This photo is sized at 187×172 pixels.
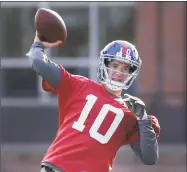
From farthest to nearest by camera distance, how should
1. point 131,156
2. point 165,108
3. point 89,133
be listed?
1. point 165,108
2. point 131,156
3. point 89,133

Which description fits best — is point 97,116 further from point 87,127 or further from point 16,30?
point 16,30

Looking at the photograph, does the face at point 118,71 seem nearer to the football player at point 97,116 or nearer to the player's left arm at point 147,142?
the football player at point 97,116

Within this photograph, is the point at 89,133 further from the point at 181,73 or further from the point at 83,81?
the point at 181,73

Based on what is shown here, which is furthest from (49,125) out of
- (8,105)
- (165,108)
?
(165,108)

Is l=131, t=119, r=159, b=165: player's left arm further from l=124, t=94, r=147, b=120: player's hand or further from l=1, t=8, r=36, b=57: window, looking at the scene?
l=1, t=8, r=36, b=57: window

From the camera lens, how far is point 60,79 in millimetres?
4977

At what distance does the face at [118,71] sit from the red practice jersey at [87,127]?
12 centimetres

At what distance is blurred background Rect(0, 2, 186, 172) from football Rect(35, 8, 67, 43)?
32.0ft

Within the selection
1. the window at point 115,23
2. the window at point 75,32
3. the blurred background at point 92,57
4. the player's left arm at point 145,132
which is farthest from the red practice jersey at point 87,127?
the window at point 115,23

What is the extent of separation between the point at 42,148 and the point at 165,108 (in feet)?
8.48

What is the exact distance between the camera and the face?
5.04 meters

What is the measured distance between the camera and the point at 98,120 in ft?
16.4

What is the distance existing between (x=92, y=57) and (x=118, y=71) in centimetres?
1072

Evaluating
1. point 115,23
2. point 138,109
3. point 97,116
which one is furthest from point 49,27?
point 115,23
